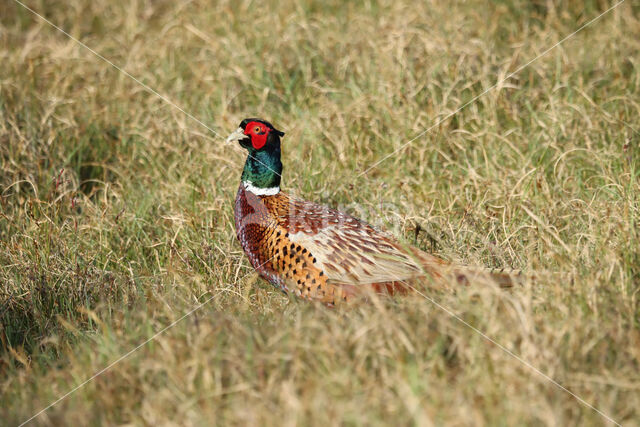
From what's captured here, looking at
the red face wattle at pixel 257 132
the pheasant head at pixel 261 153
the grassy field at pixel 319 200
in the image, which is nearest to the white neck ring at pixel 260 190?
the pheasant head at pixel 261 153

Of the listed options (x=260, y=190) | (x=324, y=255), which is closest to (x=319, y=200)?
(x=260, y=190)

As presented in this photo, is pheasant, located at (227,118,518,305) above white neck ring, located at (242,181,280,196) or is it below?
below

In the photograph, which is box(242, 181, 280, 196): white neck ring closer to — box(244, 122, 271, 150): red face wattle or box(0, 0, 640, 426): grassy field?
box(244, 122, 271, 150): red face wattle

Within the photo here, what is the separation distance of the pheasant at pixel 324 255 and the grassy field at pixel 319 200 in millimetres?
196

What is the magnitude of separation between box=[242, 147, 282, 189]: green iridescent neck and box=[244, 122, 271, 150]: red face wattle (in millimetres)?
65

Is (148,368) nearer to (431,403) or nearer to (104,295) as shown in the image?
(431,403)

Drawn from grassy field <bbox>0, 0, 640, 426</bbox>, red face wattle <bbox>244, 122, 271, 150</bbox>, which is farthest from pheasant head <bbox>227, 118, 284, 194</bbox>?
grassy field <bbox>0, 0, 640, 426</bbox>

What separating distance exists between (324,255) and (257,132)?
0.78 meters

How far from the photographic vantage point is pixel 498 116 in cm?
513

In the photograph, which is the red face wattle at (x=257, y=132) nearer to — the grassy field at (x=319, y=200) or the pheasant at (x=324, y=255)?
the pheasant at (x=324, y=255)

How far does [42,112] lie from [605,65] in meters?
4.02

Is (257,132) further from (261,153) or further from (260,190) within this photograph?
(260,190)

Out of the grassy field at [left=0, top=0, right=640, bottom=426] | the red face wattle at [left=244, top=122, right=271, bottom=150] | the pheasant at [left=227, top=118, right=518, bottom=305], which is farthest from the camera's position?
the red face wattle at [left=244, top=122, right=271, bottom=150]

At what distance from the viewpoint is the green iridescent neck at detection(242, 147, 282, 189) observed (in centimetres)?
391
